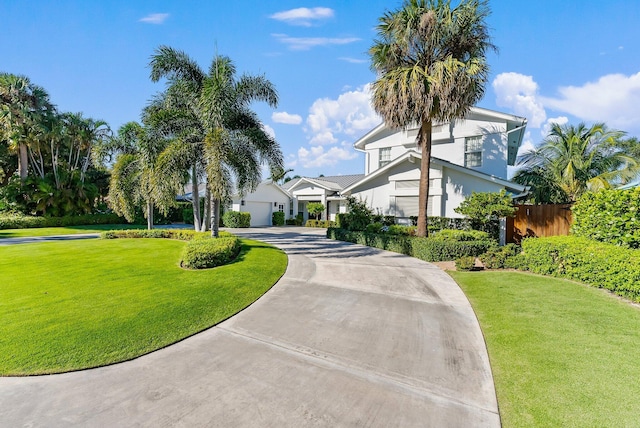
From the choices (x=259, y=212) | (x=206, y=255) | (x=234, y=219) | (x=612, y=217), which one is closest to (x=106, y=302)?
(x=206, y=255)

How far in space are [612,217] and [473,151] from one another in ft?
35.9

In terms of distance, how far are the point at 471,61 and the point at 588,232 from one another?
7.78 meters

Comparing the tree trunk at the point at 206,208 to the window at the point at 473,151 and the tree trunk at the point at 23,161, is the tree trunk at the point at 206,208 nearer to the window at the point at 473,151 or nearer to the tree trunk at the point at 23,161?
the window at the point at 473,151

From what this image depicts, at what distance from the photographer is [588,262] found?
7.56 meters

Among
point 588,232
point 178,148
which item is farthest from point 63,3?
point 588,232

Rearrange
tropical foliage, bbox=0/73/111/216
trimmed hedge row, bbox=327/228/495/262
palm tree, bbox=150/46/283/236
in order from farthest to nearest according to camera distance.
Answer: tropical foliage, bbox=0/73/111/216
trimmed hedge row, bbox=327/228/495/262
palm tree, bbox=150/46/283/236

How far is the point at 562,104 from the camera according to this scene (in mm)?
15008

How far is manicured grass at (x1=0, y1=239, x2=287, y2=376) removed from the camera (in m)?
4.33

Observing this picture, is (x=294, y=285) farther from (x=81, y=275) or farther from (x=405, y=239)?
(x=405, y=239)

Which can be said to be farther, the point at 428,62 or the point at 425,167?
the point at 425,167

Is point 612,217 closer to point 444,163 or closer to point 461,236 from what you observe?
point 461,236

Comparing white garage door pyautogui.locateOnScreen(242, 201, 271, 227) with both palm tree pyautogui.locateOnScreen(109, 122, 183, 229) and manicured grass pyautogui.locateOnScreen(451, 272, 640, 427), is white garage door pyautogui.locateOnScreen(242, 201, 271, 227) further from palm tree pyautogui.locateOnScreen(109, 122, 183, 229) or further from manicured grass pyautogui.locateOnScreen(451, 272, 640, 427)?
manicured grass pyautogui.locateOnScreen(451, 272, 640, 427)

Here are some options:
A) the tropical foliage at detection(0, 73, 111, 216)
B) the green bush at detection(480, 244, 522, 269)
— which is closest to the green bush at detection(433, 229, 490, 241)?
the green bush at detection(480, 244, 522, 269)

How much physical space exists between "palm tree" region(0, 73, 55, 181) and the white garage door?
1721cm
